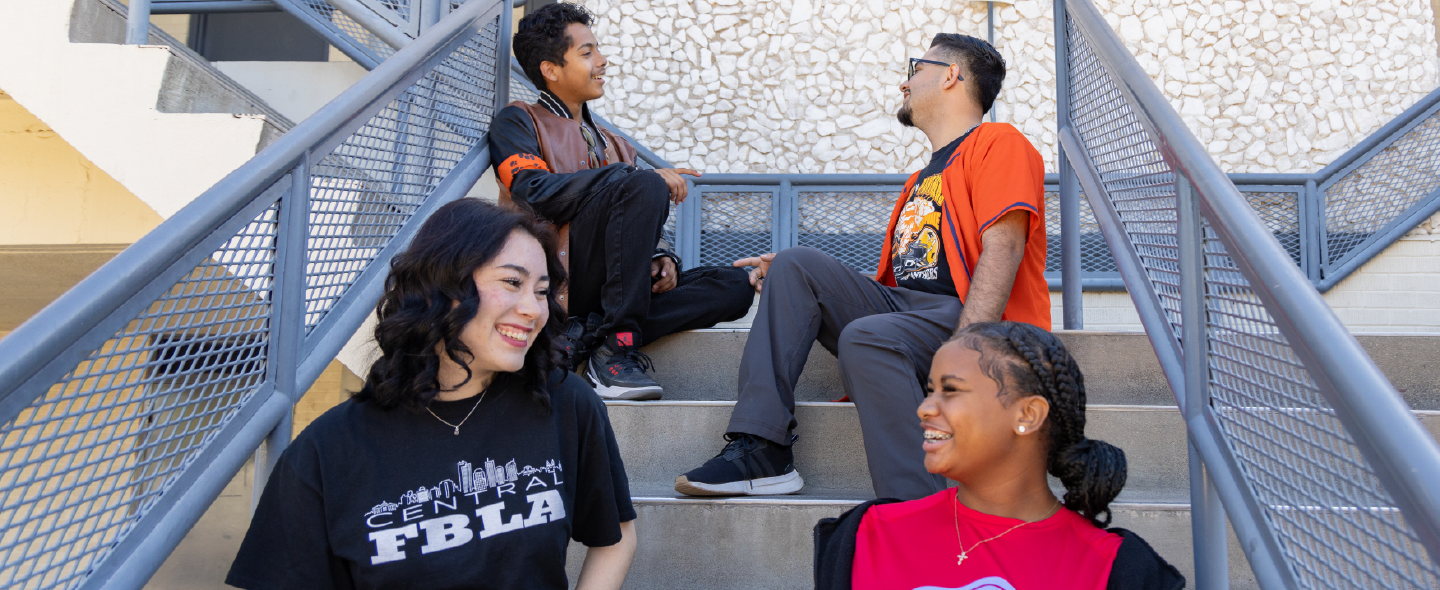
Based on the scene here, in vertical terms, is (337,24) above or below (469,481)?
above

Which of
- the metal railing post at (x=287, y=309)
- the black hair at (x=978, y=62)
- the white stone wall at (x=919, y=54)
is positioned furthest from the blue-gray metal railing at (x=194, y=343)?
the white stone wall at (x=919, y=54)

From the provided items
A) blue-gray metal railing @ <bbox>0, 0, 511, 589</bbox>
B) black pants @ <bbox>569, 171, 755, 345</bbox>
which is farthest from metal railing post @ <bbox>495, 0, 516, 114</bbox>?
blue-gray metal railing @ <bbox>0, 0, 511, 589</bbox>

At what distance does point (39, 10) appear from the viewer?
2.57 metres

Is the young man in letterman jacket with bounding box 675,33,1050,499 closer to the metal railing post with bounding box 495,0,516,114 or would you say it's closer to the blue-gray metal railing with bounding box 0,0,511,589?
the blue-gray metal railing with bounding box 0,0,511,589

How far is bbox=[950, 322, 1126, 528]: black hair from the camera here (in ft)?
4.33

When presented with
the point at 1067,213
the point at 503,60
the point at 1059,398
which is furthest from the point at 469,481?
the point at 1067,213

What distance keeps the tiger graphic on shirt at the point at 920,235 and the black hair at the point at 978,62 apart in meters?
0.33

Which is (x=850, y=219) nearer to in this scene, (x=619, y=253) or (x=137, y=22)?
(x=619, y=253)

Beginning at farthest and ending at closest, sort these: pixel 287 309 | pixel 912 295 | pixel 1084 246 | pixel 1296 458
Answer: pixel 1084 246, pixel 912 295, pixel 287 309, pixel 1296 458

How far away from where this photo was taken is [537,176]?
246 centimetres

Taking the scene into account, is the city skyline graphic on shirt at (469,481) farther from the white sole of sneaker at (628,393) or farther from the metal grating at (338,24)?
the metal grating at (338,24)

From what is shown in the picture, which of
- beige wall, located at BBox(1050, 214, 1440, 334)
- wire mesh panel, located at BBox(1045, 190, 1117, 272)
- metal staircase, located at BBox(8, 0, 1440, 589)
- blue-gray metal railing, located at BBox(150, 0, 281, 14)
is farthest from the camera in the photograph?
wire mesh panel, located at BBox(1045, 190, 1117, 272)

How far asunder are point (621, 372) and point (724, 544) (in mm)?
640

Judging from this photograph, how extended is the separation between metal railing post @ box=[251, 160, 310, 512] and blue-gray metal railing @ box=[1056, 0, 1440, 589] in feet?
4.65
